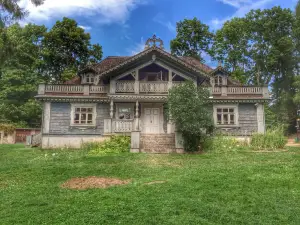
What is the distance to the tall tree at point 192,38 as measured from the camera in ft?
107

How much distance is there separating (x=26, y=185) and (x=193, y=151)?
8.60 meters

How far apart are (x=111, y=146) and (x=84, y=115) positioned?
4.26 meters

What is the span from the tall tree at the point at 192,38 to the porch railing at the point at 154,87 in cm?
1745

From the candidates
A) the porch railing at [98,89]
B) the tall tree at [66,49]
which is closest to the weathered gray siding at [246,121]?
the porch railing at [98,89]

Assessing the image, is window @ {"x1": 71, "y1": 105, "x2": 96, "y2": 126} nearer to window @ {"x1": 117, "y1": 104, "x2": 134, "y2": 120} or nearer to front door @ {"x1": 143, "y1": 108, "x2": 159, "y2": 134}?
window @ {"x1": 117, "y1": 104, "x2": 134, "y2": 120}

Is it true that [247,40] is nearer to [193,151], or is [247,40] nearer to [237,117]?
[237,117]

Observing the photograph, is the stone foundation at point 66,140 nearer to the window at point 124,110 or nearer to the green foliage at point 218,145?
the window at point 124,110

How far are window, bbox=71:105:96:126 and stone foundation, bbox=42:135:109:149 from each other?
3.23 ft

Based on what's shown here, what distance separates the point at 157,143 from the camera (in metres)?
14.7

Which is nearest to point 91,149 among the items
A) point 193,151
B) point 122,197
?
point 193,151

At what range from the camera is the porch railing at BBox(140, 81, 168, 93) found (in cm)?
1653

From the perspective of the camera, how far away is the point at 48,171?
870 cm

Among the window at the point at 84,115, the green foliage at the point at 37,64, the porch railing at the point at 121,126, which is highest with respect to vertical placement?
the green foliage at the point at 37,64

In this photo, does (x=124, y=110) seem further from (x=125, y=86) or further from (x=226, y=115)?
(x=226, y=115)
